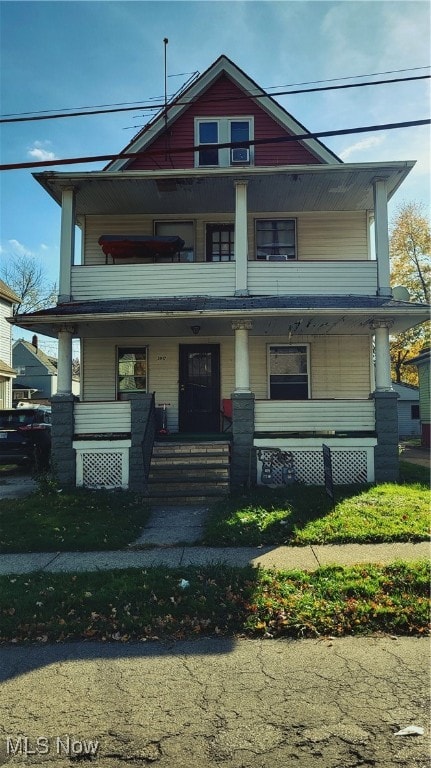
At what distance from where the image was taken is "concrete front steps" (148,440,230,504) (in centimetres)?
898

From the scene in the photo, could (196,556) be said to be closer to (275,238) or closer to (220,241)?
(220,241)

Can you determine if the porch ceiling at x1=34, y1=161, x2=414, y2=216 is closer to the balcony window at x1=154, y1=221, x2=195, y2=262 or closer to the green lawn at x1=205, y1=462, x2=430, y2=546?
the balcony window at x1=154, y1=221, x2=195, y2=262

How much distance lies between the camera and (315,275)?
10875 millimetres

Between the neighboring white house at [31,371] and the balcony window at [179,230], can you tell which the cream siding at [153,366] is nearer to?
the balcony window at [179,230]

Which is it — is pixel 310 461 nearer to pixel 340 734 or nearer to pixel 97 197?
pixel 340 734

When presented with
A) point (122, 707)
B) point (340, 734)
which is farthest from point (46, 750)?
point (340, 734)

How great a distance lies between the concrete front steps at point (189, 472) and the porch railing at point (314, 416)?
1059 millimetres

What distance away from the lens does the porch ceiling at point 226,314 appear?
9828mm

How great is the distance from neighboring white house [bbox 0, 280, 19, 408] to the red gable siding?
568 inches

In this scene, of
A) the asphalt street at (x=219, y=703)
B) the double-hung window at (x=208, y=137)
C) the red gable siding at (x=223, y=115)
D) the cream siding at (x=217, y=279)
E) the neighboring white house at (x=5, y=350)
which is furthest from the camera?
the neighboring white house at (x=5, y=350)

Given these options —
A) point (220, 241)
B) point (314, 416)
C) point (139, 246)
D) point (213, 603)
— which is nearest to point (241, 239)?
point (220, 241)

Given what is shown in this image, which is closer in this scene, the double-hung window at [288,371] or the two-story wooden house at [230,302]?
the two-story wooden house at [230,302]

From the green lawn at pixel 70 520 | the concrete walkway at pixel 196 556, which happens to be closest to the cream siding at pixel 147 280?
the green lawn at pixel 70 520

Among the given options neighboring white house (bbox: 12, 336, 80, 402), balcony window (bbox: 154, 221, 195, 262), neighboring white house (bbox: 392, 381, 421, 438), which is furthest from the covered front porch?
neighboring white house (bbox: 12, 336, 80, 402)
